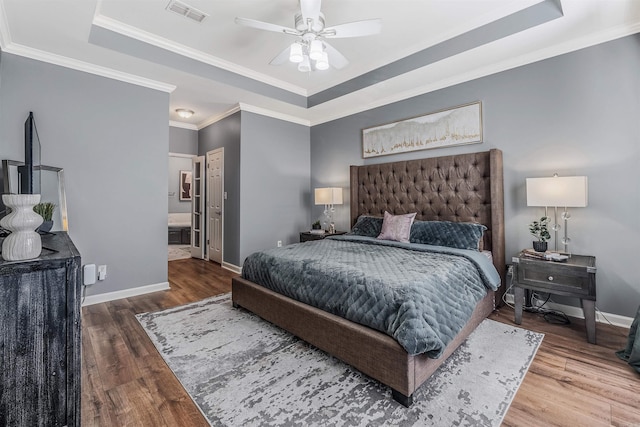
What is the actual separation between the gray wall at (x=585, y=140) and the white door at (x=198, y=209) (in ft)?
15.3

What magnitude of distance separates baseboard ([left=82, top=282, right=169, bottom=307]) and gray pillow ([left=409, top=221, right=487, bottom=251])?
3.21 m

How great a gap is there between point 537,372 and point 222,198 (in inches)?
179

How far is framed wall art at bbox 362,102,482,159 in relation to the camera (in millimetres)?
3342

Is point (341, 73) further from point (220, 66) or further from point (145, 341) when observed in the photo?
point (145, 341)

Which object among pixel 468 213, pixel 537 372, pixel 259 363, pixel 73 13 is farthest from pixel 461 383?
pixel 73 13

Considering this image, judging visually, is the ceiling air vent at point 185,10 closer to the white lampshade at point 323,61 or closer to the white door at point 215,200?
the white lampshade at point 323,61

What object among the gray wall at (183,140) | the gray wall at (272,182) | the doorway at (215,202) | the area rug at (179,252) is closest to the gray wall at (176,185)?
the area rug at (179,252)

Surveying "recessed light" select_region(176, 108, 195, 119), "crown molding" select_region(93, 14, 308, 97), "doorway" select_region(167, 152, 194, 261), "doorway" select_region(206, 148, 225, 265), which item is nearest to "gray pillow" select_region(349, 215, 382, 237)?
"crown molding" select_region(93, 14, 308, 97)

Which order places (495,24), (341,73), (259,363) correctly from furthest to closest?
(341,73) → (495,24) → (259,363)

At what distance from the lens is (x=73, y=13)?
90.6 inches

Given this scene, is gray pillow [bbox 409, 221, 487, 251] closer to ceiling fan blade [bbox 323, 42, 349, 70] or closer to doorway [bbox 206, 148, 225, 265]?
ceiling fan blade [bbox 323, 42, 349, 70]

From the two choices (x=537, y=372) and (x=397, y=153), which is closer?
(x=537, y=372)

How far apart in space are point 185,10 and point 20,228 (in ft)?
7.58

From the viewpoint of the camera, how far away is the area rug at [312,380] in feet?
5.01
